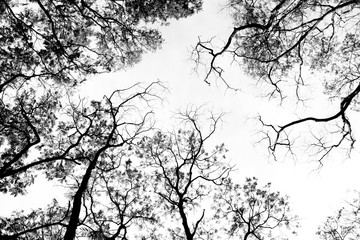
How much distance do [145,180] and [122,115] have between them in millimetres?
4127

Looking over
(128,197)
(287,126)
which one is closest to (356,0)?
(287,126)

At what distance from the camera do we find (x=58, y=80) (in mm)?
8445

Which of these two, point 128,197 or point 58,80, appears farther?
point 128,197

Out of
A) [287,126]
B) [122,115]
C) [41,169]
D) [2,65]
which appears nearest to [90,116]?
[122,115]

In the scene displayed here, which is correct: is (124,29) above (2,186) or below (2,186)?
above

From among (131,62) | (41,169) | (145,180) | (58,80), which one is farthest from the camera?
(145,180)

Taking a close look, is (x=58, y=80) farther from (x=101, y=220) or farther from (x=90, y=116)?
(x=101, y=220)

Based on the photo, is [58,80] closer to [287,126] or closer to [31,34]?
[31,34]

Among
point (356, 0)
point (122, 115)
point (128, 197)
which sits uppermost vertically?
point (122, 115)

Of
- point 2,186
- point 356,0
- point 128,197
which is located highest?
point 356,0

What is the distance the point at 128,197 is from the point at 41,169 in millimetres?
3850

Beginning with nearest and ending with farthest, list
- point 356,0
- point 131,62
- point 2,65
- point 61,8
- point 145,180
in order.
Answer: point 356,0, point 61,8, point 2,65, point 131,62, point 145,180

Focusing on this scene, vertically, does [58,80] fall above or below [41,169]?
above

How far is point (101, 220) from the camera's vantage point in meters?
11.7
